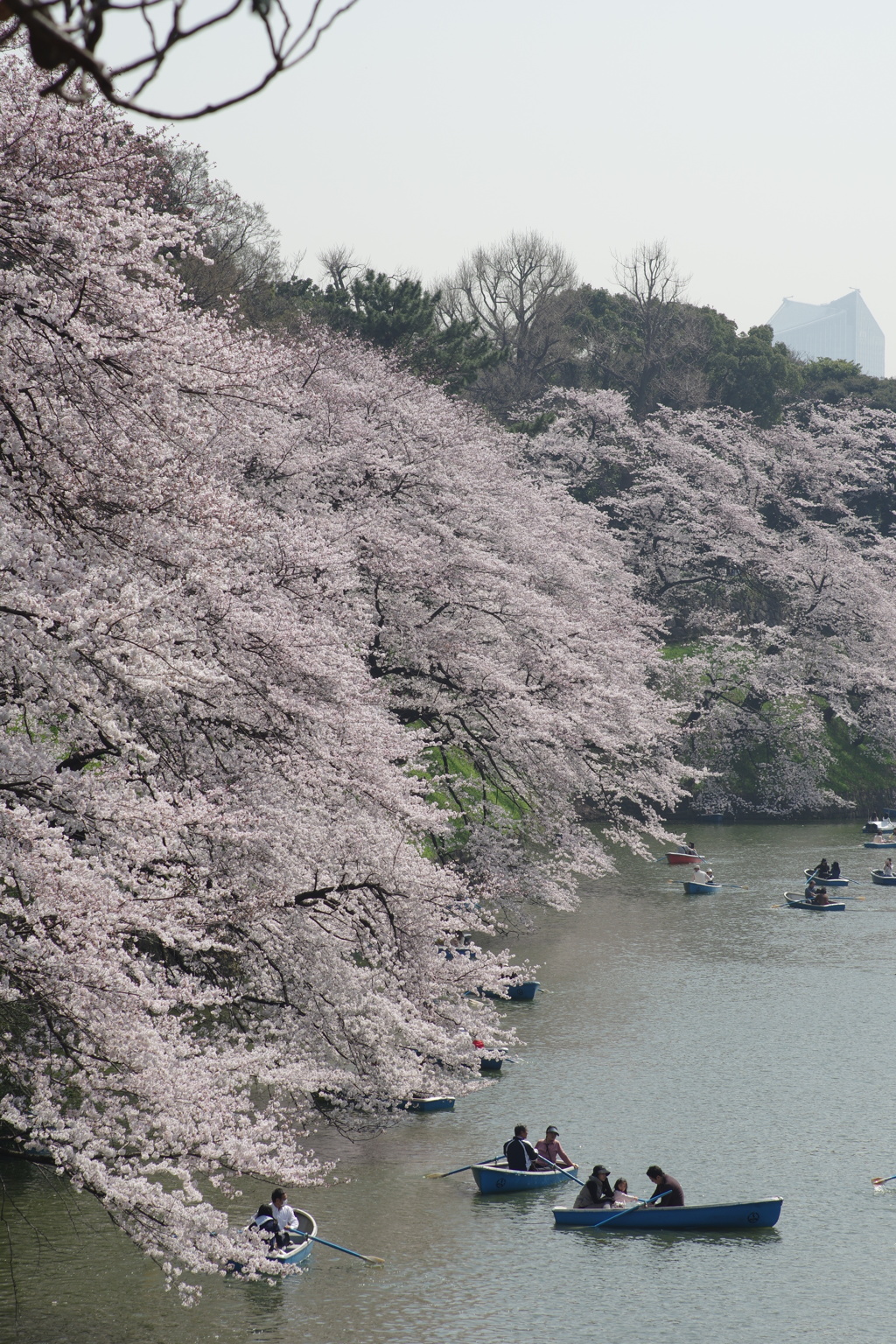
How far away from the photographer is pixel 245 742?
13430mm

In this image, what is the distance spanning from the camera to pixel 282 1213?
45.4 feet

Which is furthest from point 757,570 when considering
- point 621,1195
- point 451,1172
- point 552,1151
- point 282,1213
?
point 282,1213

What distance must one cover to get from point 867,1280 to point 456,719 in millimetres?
13036

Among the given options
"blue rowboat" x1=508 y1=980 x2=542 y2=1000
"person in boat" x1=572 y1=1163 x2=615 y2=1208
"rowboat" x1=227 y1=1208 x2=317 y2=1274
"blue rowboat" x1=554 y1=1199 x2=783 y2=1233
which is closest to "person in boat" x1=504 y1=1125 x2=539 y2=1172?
"blue rowboat" x1=554 y1=1199 x2=783 y2=1233

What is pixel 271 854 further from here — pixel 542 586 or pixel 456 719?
pixel 542 586

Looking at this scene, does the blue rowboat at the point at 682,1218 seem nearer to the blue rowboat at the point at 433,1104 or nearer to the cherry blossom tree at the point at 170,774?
the cherry blossom tree at the point at 170,774

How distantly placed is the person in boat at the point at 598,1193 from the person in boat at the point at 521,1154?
1046 mm

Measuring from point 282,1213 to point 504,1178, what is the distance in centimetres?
364

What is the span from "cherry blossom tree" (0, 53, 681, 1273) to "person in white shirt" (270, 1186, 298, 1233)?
603 mm

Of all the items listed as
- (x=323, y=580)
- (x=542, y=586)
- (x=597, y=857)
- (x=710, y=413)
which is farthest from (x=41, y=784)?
(x=710, y=413)

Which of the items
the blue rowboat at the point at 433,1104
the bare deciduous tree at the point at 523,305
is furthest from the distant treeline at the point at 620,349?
the blue rowboat at the point at 433,1104

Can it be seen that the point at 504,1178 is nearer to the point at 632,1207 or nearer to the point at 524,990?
the point at 632,1207

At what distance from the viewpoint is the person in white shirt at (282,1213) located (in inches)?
539

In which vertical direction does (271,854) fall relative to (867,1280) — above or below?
above
